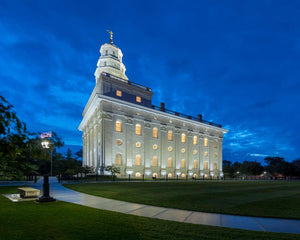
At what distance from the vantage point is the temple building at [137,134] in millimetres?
37938

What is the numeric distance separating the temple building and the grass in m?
28.9

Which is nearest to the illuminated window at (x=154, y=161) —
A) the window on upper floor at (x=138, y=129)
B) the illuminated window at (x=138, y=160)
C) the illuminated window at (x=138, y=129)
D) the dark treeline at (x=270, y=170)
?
the illuminated window at (x=138, y=160)

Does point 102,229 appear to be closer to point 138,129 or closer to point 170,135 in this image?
point 138,129

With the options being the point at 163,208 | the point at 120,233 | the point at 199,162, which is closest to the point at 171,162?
the point at 199,162

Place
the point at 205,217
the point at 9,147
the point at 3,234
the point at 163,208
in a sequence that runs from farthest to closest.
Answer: the point at 163,208 → the point at 205,217 → the point at 3,234 → the point at 9,147

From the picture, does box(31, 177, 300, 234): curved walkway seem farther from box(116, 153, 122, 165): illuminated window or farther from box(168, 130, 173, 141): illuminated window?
box(168, 130, 173, 141): illuminated window

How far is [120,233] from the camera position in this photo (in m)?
5.28

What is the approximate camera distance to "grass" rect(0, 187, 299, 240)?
509cm

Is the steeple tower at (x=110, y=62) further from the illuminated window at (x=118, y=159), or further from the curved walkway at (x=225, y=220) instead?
the curved walkway at (x=225, y=220)

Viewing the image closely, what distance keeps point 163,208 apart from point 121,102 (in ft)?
105

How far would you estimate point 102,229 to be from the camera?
5.59 meters

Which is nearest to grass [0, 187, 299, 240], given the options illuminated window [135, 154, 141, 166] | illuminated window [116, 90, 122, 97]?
illuminated window [135, 154, 141, 166]

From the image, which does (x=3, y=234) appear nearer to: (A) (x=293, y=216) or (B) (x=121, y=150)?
(A) (x=293, y=216)

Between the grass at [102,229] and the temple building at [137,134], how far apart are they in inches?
1139
